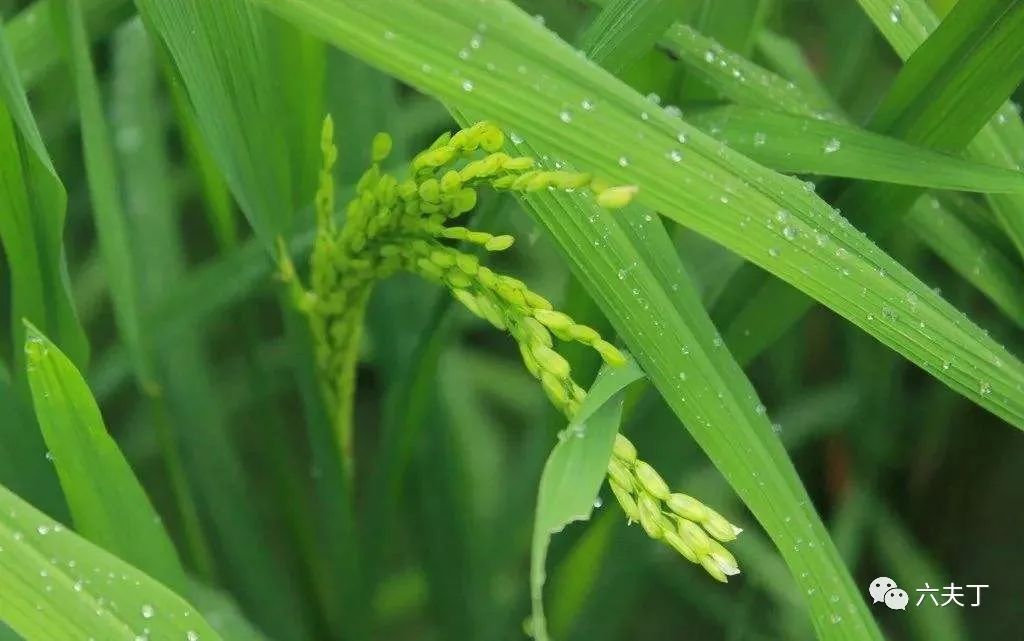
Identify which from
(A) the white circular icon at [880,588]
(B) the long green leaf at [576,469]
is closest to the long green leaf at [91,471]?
(B) the long green leaf at [576,469]

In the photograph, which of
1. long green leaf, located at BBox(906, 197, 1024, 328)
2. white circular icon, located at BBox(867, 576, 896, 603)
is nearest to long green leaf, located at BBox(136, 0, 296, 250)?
long green leaf, located at BBox(906, 197, 1024, 328)

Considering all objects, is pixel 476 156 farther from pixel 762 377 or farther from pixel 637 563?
pixel 762 377

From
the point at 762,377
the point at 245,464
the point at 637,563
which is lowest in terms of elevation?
the point at 245,464

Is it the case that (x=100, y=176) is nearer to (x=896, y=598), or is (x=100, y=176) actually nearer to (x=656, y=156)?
(x=656, y=156)

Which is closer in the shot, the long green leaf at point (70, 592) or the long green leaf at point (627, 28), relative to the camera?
the long green leaf at point (70, 592)

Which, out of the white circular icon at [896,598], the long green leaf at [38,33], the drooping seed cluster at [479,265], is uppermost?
the long green leaf at [38,33]

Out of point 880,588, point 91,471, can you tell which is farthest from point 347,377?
point 880,588

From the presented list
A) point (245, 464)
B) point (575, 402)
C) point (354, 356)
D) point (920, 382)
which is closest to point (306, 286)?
point (354, 356)

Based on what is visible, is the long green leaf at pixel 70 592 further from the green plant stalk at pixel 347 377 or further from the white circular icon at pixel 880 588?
the white circular icon at pixel 880 588
